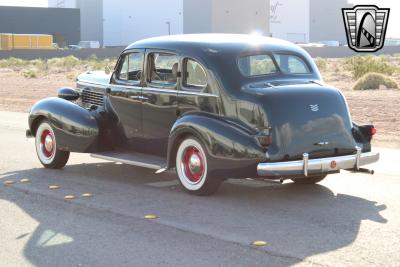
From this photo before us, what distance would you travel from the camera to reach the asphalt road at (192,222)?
19.2ft

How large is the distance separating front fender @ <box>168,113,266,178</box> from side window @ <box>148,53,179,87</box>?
2.90ft

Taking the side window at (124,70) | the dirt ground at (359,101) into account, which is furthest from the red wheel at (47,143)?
the dirt ground at (359,101)

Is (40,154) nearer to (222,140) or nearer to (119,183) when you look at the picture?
(119,183)

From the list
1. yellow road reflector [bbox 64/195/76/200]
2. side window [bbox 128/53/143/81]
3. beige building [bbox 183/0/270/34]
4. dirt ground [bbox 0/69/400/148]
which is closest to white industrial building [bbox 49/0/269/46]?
beige building [bbox 183/0/270/34]

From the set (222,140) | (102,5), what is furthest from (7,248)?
(102,5)

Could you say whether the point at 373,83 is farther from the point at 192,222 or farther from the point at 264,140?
the point at 192,222

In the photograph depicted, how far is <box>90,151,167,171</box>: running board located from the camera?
868 centimetres

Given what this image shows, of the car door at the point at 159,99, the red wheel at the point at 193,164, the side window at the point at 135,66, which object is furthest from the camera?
the side window at the point at 135,66

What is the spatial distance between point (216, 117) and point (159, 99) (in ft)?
3.68

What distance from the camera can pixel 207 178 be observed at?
8.05 metres

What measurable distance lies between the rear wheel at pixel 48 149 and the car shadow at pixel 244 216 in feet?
1.60

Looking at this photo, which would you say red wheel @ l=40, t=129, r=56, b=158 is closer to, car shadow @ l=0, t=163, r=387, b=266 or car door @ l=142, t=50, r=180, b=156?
car shadow @ l=0, t=163, r=387, b=266

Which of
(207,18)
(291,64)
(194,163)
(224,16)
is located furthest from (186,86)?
(224,16)

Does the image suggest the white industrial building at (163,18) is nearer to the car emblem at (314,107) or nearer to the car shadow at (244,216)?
the car shadow at (244,216)
